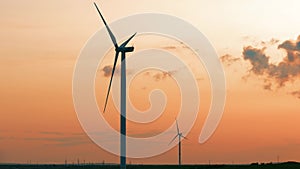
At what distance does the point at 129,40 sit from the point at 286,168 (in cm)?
6176

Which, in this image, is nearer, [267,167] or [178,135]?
[267,167]

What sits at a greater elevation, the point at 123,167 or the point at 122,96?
the point at 122,96

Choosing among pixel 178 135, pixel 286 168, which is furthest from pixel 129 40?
pixel 178 135

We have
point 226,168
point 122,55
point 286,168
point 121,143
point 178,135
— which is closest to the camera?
point 121,143

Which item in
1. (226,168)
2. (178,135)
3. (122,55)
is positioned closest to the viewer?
(122,55)

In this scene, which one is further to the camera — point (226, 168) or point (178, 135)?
point (178, 135)

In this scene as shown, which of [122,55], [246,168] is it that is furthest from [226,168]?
[122,55]

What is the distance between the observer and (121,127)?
362ft

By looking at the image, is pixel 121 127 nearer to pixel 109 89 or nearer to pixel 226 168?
pixel 109 89

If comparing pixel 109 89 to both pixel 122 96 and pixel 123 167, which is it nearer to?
pixel 122 96

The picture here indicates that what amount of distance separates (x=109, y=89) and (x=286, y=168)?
6275 cm

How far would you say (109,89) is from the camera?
111438mm

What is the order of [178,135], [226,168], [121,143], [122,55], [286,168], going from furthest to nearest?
[178,135] < [226,168] < [286,168] < [122,55] < [121,143]

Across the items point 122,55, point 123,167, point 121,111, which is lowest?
point 123,167
